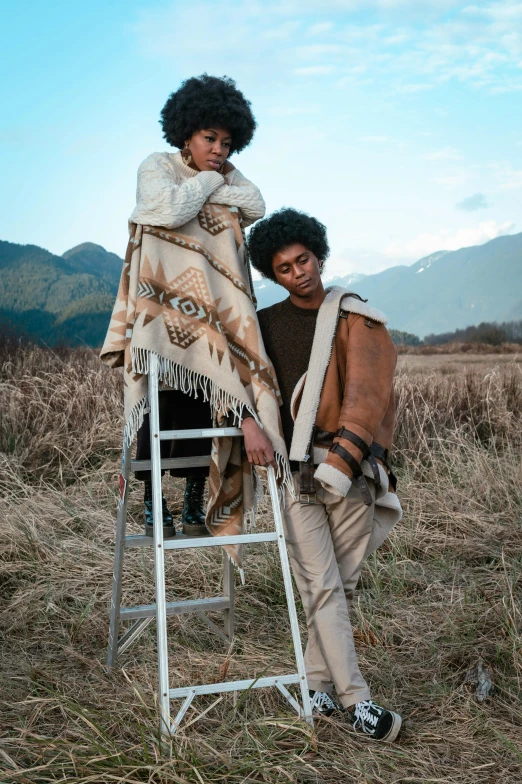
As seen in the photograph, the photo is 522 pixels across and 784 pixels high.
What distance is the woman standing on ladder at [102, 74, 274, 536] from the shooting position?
9.74 ft

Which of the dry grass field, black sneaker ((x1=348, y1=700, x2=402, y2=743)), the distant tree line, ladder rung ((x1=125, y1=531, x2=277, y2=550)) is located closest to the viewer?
the dry grass field

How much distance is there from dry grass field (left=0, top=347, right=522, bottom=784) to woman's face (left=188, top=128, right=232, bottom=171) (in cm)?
199

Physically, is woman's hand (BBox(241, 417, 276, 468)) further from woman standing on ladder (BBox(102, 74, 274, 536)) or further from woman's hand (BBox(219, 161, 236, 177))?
woman's hand (BBox(219, 161, 236, 177))

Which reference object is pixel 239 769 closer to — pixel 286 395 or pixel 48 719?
pixel 48 719

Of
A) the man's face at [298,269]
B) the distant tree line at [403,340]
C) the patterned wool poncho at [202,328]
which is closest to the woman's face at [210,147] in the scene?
the patterned wool poncho at [202,328]

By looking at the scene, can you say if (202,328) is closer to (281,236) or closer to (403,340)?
(281,236)

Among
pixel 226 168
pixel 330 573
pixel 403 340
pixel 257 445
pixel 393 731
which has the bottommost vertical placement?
pixel 393 731

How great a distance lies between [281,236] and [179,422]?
89 cm

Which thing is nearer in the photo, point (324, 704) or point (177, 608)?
point (324, 704)

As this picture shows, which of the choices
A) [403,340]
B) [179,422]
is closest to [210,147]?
[179,422]

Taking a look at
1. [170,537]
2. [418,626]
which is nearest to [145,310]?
[170,537]

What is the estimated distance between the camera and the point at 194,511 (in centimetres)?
337

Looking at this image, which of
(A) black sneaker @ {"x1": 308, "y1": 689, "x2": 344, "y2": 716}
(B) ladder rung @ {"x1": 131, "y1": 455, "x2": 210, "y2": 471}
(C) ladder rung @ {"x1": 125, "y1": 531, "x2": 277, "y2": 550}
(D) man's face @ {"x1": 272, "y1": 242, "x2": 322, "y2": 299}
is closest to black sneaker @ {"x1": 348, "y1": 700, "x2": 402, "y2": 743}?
(A) black sneaker @ {"x1": 308, "y1": 689, "x2": 344, "y2": 716}

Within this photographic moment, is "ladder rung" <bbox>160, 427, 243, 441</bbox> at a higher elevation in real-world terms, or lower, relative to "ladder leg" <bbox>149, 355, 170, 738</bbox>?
higher
